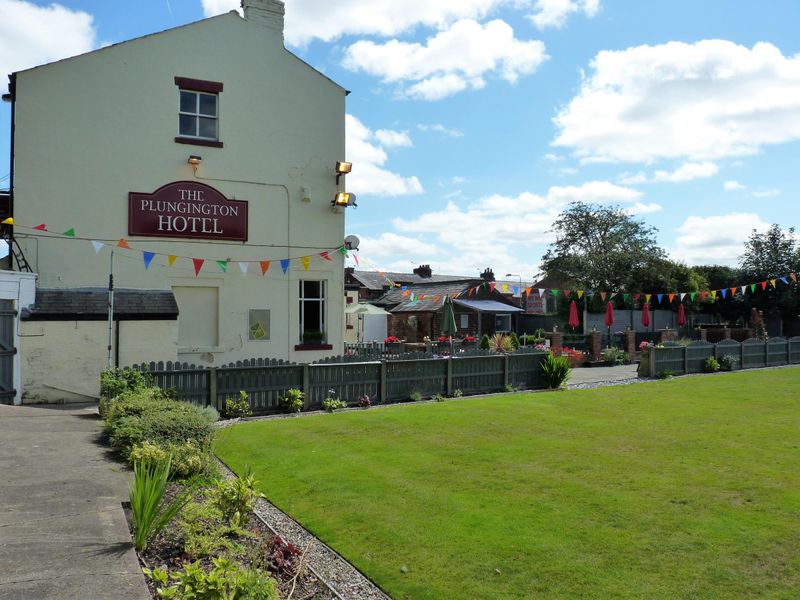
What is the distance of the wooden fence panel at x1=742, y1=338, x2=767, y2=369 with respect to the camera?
2711 centimetres

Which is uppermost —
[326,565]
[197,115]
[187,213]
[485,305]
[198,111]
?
[198,111]

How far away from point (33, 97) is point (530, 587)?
49.8ft

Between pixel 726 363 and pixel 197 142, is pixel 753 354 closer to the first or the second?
pixel 726 363

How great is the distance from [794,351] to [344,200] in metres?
23.2

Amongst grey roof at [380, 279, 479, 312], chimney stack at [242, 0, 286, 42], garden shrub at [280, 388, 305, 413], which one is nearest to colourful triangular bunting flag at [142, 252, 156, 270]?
garden shrub at [280, 388, 305, 413]

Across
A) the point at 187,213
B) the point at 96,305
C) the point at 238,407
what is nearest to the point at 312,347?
the point at 238,407

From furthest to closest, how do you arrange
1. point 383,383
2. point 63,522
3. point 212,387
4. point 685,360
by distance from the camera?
point 685,360 → point 383,383 → point 212,387 → point 63,522

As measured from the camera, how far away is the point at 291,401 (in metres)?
14.2

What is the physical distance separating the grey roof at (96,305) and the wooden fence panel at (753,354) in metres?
23.0

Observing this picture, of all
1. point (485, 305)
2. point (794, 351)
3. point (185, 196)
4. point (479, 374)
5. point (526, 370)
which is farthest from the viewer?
point (485, 305)

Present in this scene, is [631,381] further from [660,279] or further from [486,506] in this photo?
[660,279]

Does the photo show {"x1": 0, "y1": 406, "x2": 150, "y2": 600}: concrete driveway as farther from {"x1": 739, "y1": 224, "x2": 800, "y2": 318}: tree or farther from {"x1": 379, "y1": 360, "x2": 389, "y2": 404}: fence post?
{"x1": 739, "y1": 224, "x2": 800, "y2": 318}: tree

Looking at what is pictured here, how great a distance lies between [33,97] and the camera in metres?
14.9

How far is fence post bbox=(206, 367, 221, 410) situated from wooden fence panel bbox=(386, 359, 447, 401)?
4.27 metres
